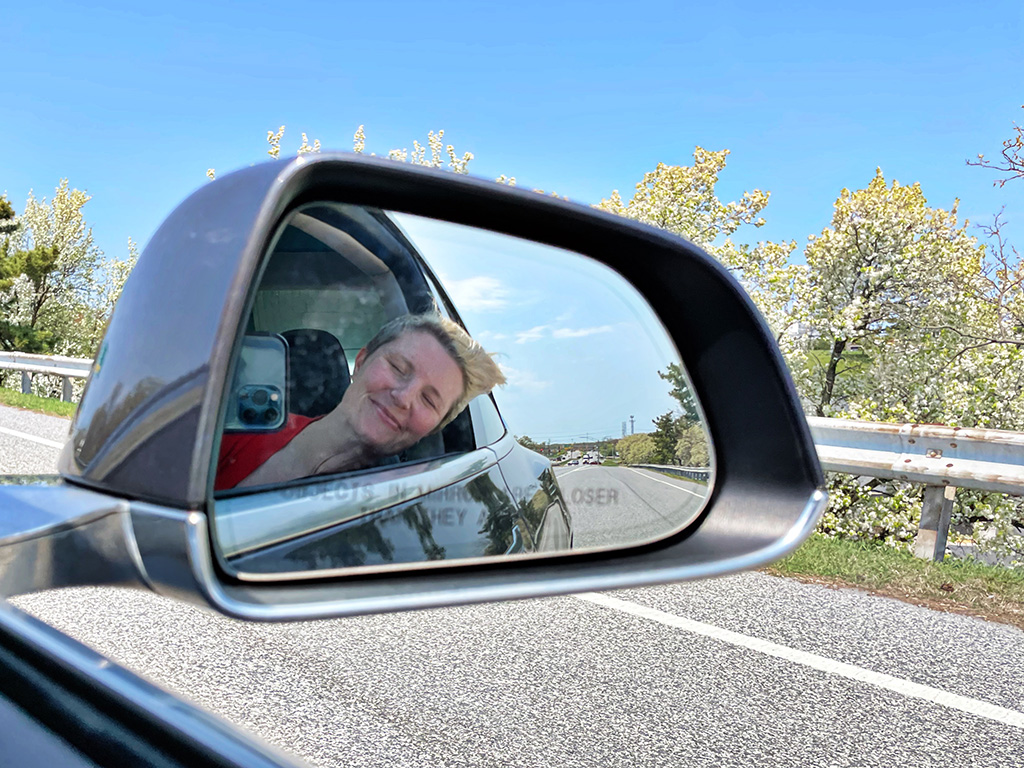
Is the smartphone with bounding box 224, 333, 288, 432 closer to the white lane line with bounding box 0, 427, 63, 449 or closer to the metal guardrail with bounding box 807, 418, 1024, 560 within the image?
the metal guardrail with bounding box 807, 418, 1024, 560

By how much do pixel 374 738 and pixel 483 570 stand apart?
1827 mm

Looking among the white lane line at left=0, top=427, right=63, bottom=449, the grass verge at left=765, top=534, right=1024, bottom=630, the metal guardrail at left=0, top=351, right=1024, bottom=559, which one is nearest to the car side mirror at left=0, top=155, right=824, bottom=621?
the grass verge at left=765, top=534, right=1024, bottom=630

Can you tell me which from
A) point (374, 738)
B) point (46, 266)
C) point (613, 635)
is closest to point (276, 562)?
point (374, 738)

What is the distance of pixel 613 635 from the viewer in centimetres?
410

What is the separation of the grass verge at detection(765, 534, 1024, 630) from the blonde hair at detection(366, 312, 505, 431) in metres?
4.40

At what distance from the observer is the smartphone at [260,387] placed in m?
0.96

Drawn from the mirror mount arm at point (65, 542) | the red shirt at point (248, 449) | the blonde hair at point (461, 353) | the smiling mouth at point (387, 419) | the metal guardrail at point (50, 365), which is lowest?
the metal guardrail at point (50, 365)

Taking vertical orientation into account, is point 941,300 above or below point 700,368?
above

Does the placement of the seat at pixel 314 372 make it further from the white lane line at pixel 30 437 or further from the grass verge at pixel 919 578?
the white lane line at pixel 30 437

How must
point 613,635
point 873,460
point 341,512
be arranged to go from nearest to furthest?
point 341,512, point 613,635, point 873,460

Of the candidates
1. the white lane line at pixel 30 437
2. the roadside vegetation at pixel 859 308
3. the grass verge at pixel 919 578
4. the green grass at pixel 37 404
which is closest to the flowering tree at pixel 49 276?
the roadside vegetation at pixel 859 308

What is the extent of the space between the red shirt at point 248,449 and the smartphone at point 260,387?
0.01 m

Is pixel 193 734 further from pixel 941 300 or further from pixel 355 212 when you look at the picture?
pixel 941 300

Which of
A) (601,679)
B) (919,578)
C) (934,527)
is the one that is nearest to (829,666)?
(601,679)
